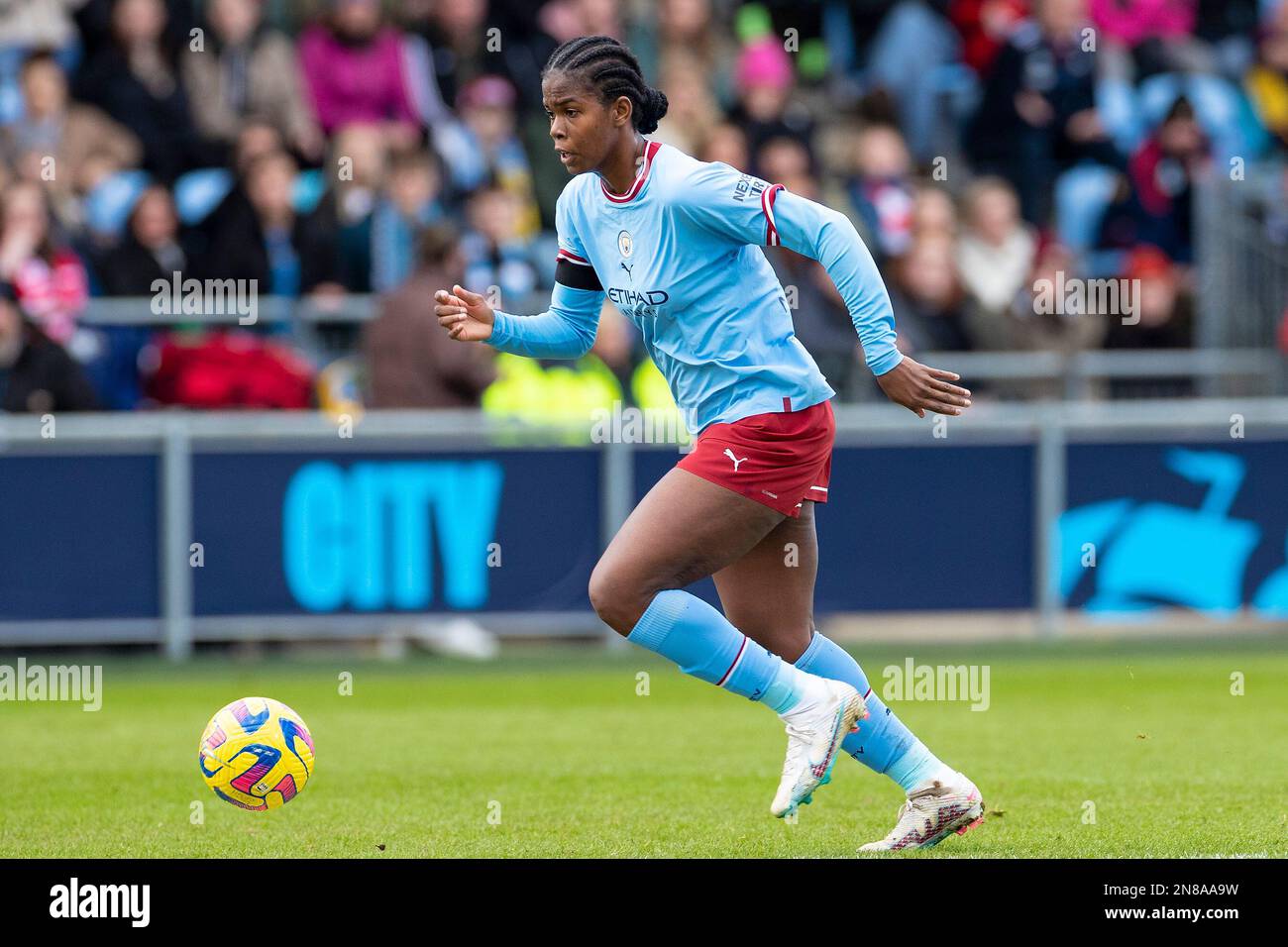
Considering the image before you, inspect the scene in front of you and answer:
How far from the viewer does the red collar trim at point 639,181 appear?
6.64m

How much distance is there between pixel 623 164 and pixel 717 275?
17.4 inches

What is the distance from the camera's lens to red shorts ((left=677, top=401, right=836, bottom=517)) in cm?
655

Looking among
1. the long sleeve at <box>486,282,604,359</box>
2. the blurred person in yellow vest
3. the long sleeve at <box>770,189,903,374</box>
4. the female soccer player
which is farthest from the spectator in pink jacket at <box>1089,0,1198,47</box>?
the long sleeve at <box>770,189,903,374</box>

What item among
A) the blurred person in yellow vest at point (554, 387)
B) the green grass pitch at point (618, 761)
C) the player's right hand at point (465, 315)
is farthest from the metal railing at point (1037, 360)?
the player's right hand at point (465, 315)

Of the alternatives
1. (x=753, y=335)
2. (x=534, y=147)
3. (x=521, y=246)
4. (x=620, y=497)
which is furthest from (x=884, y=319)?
(x=534, y=147)

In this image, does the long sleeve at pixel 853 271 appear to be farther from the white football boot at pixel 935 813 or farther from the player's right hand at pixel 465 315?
the white football boot at pixel 935 813

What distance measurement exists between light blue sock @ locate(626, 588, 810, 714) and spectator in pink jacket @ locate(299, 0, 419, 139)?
1071 centimetres

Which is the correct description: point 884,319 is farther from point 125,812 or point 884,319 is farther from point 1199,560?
point 1199,560

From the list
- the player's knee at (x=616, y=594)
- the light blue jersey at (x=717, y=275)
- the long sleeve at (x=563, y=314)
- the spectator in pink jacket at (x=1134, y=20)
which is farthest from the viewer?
the spectator in pink jacket at (x=1134, y=20)

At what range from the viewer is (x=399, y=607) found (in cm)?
1321

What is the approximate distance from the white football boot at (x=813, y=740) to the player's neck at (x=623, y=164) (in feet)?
5.32

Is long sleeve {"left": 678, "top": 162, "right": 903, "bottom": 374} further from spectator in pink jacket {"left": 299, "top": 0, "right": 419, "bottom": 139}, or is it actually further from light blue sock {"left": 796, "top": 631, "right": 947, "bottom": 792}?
spectator in pink jacket {"left": 299, "top": 0, "right": 419, "bottom": 139}

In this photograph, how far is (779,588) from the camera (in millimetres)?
6844

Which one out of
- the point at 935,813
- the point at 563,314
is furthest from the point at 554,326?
the point at 935,813
